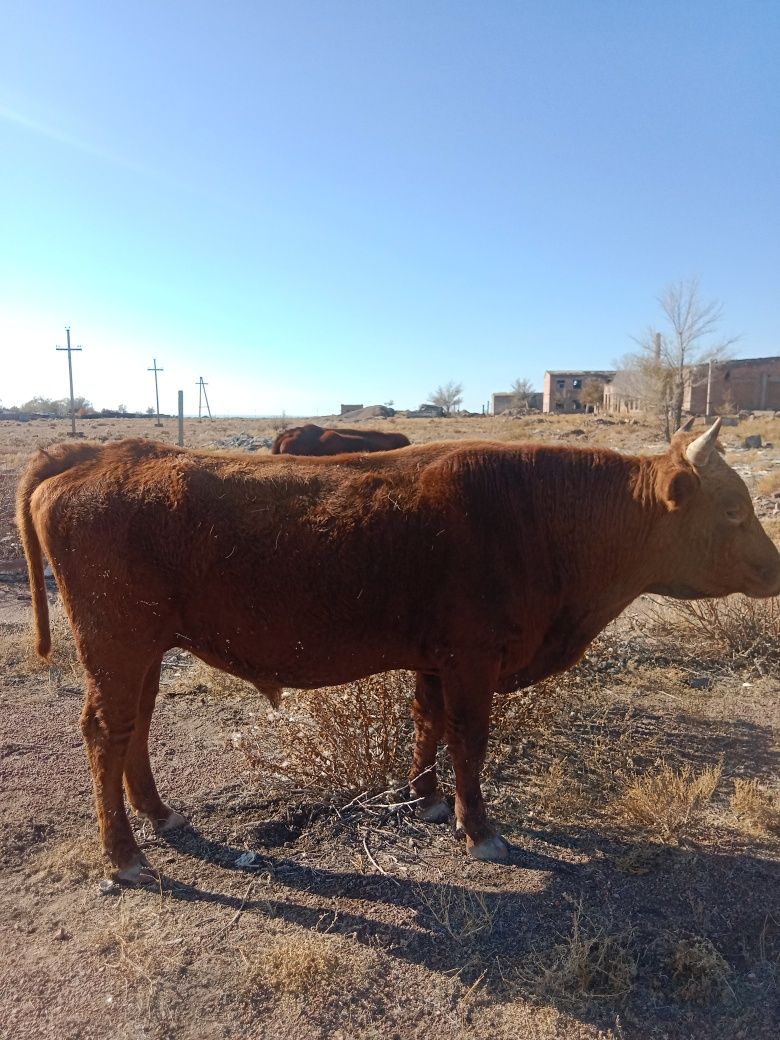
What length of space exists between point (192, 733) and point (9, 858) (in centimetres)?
155

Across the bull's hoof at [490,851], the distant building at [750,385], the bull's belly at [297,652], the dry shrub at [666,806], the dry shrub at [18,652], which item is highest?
the distant building at [750,385]

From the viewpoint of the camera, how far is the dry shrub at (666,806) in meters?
3.70


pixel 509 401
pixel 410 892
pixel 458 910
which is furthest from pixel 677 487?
pixel 509 401

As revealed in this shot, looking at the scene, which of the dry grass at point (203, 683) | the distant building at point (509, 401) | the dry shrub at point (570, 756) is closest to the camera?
the dry shrub at point (570, 756)

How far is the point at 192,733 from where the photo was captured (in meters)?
5.12

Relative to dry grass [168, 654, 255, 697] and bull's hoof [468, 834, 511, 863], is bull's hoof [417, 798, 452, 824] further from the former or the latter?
dry grass [168, 654, 255, 697]

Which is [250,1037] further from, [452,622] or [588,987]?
[452,622]

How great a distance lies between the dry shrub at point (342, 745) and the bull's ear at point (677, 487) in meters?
2.00

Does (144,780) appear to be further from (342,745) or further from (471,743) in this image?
(471,743)

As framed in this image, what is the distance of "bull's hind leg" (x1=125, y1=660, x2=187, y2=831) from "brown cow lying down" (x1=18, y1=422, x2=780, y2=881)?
10cm

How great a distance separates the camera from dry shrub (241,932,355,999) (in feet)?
9.16

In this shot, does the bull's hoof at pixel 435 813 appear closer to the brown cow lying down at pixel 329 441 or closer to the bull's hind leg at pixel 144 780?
the bull's hind leg at pixel 144 780

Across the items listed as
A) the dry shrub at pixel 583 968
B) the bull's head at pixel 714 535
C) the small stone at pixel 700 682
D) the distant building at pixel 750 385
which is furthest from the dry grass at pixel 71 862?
the distant building at pixel 750 385

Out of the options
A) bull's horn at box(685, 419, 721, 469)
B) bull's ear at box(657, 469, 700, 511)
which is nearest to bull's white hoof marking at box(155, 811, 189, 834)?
bull's ear at box(657, 469, 700, 511)
